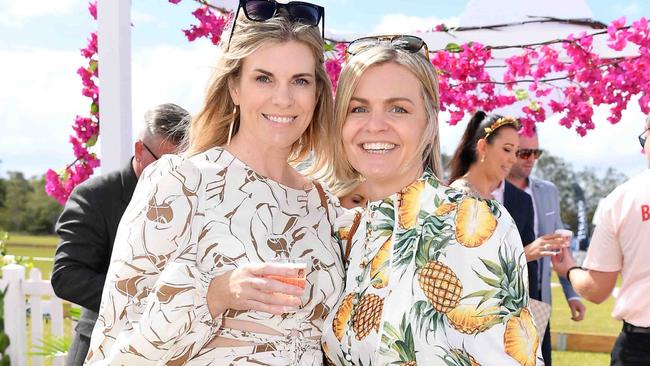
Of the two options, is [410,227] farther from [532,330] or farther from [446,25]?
[446,25]

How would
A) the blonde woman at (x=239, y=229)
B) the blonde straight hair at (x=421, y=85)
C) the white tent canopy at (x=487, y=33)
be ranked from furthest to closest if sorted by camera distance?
the white tent canopy at (x=487, y=33) → the blonde straight hair at (x=421, y=85) → the blonde woman at (x=239, y=229)

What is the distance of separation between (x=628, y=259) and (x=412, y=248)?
7.75 ft

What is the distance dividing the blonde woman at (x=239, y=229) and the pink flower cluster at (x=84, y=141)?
3.39m

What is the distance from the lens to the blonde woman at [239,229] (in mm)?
1954

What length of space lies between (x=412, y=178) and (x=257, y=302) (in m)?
0.62

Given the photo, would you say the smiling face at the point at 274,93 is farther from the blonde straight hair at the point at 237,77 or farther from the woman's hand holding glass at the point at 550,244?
the woman's hand holding glass at the point at 550,244

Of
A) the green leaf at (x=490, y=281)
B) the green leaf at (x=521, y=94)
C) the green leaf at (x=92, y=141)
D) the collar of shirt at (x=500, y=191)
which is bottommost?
the collar of shirt at (x=500, y=191)

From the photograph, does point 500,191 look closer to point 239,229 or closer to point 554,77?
point 554,77

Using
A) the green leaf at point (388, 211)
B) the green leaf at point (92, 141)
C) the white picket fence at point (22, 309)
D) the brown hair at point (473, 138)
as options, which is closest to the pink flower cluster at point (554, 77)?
the brown hair at point (473, 138)

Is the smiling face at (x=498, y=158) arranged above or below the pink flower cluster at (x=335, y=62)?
below

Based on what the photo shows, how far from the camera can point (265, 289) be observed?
1854mm

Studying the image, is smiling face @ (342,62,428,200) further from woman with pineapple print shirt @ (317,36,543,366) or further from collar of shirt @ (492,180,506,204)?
collar of shirt @ (492,180,506,204)

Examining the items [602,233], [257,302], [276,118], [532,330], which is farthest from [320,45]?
[602,233]

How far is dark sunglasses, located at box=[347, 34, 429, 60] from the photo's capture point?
7.36ft
